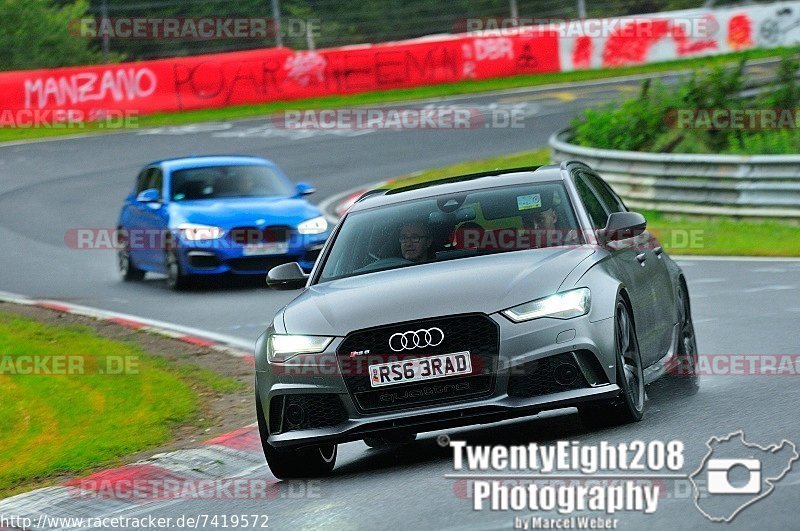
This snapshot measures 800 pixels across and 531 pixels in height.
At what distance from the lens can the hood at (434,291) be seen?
810cm

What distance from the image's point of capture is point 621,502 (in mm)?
6711

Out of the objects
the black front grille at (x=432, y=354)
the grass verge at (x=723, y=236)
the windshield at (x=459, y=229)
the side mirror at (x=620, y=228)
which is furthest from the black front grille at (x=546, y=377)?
the grass verge at (x=723, y=236)

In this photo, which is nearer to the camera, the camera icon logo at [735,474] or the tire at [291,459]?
the camera icon logo at [735,474]

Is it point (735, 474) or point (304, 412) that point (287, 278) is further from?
point (735, 474)

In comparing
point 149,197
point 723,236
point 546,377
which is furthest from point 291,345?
point 723,236

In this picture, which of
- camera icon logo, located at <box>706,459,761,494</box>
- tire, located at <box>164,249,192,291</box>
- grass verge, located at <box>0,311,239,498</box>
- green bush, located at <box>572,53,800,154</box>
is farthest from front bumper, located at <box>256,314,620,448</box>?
green bush, located at <box>572,53,800,154</box>

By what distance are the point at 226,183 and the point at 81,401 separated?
7954 millimetres

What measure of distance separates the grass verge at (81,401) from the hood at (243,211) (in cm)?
347

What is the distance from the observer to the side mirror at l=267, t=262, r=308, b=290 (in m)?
9.64

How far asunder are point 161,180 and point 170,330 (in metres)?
4.87

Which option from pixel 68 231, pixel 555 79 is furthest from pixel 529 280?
pixel 555 79

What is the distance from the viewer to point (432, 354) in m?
8.02

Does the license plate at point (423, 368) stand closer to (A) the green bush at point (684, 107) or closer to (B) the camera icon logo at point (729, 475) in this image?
(B) the camera icon logo at point (729, 475)

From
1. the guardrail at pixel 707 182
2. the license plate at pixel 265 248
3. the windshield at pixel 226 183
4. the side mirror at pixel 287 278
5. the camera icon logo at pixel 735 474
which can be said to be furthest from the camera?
the guardrail at pixel 707 182
